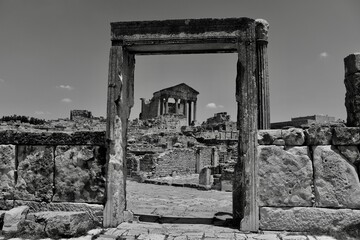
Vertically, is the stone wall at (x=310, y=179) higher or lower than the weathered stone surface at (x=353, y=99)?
lower

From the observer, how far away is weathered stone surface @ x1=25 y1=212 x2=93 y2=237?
169 inches

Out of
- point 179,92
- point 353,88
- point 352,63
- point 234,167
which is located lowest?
point 234,167

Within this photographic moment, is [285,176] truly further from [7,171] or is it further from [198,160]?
[198,160]

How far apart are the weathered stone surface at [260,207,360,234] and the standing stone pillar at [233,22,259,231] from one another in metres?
0.19

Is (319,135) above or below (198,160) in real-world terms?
above

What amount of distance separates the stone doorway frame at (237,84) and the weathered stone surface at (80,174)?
20cm

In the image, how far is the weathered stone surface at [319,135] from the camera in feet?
15.3

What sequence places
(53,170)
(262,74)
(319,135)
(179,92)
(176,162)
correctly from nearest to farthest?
(319,135), (262,74), (53,170), (176,162), (179,92)

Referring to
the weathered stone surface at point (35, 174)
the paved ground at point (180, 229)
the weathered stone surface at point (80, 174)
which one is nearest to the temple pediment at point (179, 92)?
the paved ground at point (180, 229)

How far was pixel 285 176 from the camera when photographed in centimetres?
470

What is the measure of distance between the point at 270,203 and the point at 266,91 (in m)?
1.76

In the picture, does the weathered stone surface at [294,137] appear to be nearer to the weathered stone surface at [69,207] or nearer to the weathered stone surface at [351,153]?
the weathered stone surface at [351,153]

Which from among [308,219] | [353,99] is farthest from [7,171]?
[353,99]

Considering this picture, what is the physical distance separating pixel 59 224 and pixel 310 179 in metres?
3.70
